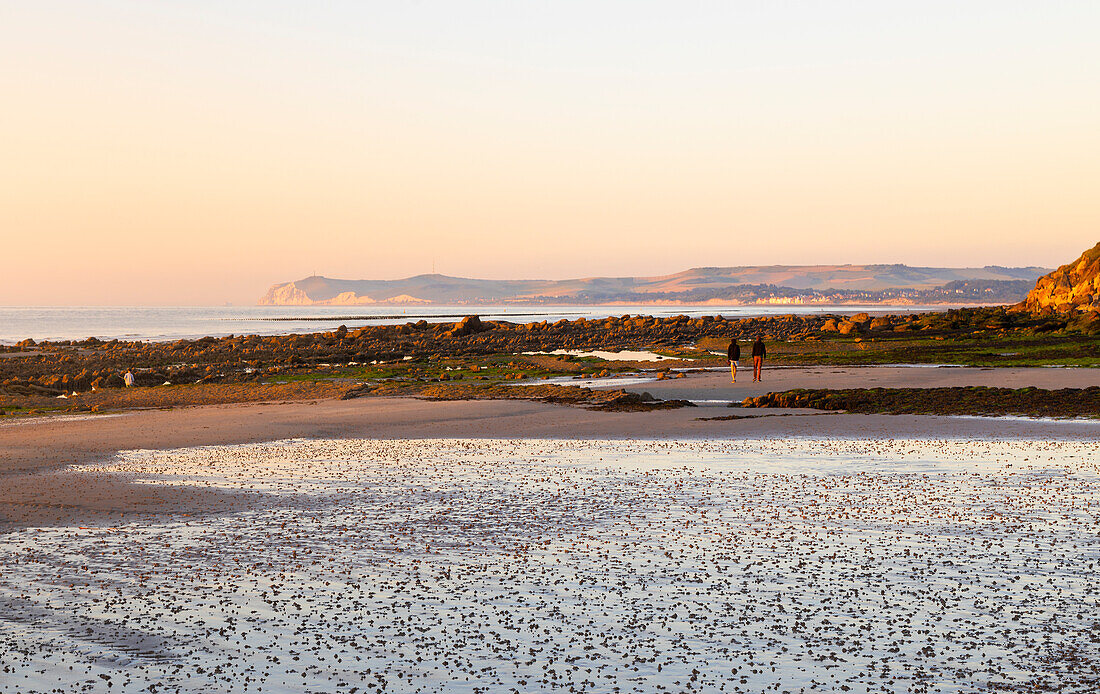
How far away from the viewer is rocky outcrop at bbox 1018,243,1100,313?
307 feet

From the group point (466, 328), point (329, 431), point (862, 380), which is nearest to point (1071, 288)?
point (466, 328)

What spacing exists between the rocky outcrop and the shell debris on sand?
8729cm

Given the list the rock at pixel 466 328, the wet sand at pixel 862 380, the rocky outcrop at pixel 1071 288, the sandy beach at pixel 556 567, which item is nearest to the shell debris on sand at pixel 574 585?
the sandy beach at pixel 556 567

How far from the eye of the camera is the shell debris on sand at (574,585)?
7.53 meters

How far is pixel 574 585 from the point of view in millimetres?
9844

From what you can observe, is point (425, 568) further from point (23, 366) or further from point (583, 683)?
point (23, 366)

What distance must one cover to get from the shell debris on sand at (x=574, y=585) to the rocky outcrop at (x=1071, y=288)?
87.3 meters

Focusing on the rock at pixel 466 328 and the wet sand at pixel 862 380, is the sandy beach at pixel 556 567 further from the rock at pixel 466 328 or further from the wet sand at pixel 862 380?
the rock at pixel 466 328

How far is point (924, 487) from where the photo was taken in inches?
599

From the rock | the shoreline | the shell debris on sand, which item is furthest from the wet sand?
the rock

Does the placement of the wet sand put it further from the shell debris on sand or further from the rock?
the rock

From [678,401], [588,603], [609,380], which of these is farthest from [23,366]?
[588,603]

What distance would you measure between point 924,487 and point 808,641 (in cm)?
804

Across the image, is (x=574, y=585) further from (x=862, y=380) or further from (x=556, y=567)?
(x=862, y=380)
